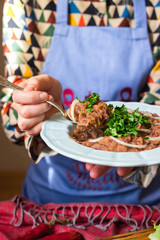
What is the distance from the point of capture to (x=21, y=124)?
1.01 meters

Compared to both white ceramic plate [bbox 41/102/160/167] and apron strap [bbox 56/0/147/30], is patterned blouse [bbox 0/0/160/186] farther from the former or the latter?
white ceramic plate [bbox 41/102/160/167]

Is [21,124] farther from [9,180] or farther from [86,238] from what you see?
[9,180]

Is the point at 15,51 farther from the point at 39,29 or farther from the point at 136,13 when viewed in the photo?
the point at 136,13

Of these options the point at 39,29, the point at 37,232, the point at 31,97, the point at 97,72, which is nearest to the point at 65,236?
the point at 37,232

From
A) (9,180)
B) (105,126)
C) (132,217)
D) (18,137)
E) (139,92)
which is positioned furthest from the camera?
(9,180)

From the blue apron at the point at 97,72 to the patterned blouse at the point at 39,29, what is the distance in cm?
4

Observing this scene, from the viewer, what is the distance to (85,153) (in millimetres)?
760

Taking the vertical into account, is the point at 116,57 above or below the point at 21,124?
above

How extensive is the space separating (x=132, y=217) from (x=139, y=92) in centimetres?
63

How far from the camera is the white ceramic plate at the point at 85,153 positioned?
0.72 meters

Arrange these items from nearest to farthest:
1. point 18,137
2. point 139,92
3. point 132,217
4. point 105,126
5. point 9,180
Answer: point 105,126, point 132,217, point 18,137, point 139,92, point 9,180

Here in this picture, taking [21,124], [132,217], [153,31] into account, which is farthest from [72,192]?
[153,31]

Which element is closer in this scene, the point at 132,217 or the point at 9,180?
the point at 132,217

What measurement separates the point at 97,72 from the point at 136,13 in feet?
1.13
